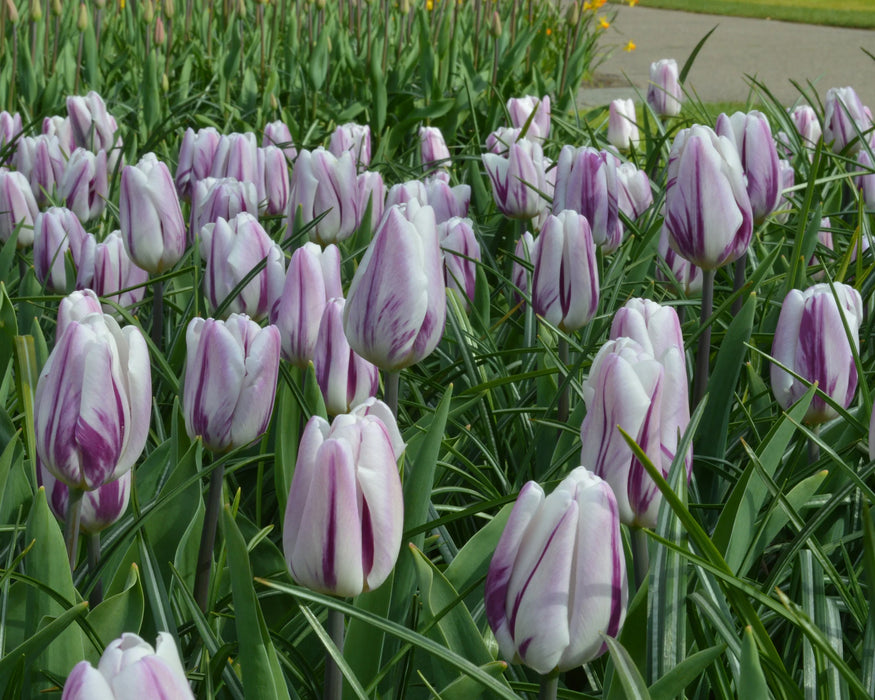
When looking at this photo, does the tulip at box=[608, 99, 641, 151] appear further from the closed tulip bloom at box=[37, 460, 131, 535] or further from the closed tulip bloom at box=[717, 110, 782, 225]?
the closed tulip bloom at box=[37, 460, 131, 535]

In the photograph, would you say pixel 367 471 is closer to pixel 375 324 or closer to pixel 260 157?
pixel 375 324

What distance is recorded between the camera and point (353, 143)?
8.08ft

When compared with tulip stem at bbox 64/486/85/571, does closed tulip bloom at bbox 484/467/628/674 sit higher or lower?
higher

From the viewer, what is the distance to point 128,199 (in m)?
1.60

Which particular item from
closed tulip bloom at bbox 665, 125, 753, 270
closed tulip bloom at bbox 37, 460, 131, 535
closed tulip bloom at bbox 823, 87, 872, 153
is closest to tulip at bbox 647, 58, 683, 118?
closed tulip bloom at bbox 823, 87, 872, 153

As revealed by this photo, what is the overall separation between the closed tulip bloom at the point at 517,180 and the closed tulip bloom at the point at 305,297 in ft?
2.57

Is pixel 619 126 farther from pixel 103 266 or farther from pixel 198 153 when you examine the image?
pixel 103 266

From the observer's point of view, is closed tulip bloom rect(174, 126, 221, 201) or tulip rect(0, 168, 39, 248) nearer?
tulip rect(0, 168, 39, 248)

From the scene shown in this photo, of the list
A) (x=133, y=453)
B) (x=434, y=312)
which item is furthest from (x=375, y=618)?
(x=434, y=312)

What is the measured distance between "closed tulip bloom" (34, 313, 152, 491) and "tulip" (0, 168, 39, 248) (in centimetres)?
116

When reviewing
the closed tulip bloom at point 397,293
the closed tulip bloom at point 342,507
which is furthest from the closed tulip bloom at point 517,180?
the closed tulip bloom at point 342,507

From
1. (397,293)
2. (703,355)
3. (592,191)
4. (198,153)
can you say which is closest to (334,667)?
(397,293)

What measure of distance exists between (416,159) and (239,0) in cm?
134

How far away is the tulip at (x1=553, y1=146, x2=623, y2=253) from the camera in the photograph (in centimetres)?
176
